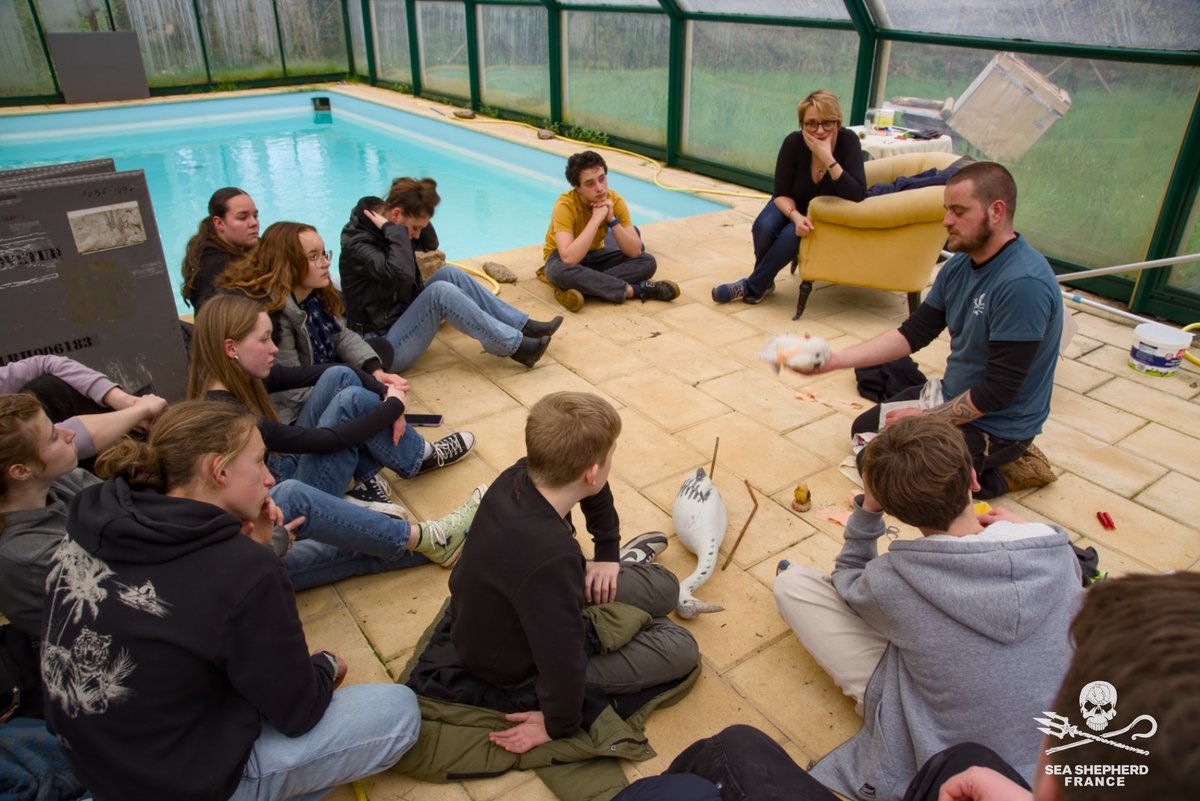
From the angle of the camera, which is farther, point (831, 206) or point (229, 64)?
point (229, 64)

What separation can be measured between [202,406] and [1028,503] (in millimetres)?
2972

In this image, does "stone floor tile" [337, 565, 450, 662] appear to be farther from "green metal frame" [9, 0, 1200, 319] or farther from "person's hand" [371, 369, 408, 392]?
"green metal frame" [9, 0, 1200, 319]

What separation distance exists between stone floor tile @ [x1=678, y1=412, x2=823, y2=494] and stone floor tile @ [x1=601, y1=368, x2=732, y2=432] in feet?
0.28

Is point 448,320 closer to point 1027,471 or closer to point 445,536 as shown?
point 445,536

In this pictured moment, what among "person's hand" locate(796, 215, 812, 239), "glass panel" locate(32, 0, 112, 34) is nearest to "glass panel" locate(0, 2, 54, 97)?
"glass panel" locate(32, 0, 112, 34)

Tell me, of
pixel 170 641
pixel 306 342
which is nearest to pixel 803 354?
pixel 306 342

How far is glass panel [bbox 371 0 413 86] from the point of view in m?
12.4

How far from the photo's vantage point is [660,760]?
198 centimetres

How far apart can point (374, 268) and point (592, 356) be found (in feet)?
4.16

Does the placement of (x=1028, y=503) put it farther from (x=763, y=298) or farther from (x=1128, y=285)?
(x=1128, y=285)

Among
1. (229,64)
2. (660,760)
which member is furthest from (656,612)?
(229,64)

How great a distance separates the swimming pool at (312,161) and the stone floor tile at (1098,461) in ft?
14.4

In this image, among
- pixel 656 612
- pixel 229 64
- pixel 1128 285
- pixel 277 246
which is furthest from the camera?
pixel 229 64

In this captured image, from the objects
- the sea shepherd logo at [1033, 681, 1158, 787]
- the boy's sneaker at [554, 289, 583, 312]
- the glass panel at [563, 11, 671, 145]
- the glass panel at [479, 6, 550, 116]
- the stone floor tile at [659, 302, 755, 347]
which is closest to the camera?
the sea shepherd logo at [1033, 681, 1158, 787]
